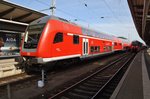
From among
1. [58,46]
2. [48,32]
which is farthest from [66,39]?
[48,32]

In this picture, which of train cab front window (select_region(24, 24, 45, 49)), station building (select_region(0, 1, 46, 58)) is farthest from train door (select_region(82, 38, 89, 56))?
train cab front window (select_region(24, 24, 45, 49))

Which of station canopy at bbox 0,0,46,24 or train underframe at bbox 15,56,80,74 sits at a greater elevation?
station canopy at bbox 0,0,46,24

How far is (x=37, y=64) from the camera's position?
11.5 meters

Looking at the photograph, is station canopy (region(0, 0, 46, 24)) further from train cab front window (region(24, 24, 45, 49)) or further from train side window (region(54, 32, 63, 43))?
train side window (region(54, 32, 63, 43))

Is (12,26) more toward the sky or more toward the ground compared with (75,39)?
more toward the sky

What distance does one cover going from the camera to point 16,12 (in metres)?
16.0

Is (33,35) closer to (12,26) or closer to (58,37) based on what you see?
Result: (58,37)

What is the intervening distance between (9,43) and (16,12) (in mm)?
2823

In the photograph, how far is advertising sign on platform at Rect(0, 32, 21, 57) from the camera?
16455 millimetres

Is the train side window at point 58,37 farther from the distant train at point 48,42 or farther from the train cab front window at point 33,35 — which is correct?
the train cab front window at point 33,35

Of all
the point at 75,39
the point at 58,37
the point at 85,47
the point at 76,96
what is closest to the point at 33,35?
the point at 58,37

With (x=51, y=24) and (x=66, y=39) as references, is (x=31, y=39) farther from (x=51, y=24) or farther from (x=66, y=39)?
(x=66, y=39)

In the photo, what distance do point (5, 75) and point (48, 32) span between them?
3347 millimetres

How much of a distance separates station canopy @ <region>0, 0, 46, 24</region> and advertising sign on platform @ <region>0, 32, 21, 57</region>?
4.86 feet
